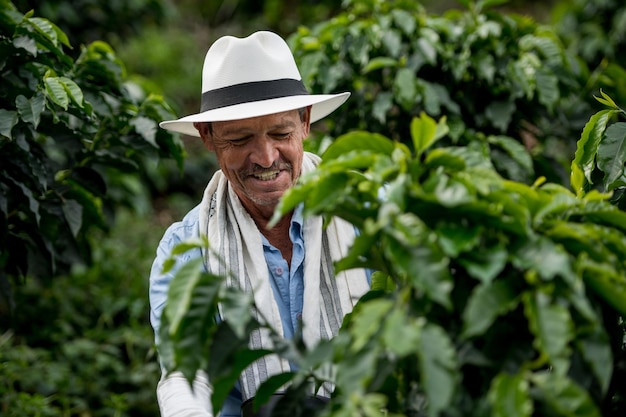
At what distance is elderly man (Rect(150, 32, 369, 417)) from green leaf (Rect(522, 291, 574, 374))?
1133mm

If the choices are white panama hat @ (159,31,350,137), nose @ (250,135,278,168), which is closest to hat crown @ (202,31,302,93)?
white panama hat @ (159,31,350,137)

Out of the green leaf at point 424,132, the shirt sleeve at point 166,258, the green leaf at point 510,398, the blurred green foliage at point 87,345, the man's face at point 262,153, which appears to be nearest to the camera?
the green leaf at point 510,398

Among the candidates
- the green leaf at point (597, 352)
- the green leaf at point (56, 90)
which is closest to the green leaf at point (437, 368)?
the green leaf at point (597, 352)

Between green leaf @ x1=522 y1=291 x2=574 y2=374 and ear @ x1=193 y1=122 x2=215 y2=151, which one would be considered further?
ear @ x1=193 y1=122 x2=215 y2=151

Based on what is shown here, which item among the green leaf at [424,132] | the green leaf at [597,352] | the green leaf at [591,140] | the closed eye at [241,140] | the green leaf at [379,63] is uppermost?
the green leaf at [379,63]

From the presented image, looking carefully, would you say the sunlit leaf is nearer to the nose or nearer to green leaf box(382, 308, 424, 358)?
green leaf box(382, 308, 424, 358)

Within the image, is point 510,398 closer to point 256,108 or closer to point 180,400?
point 180,400

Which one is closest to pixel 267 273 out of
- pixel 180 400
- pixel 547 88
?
pixel 180 400

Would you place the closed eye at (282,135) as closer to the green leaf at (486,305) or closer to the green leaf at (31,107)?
the green leaf at (31,107)

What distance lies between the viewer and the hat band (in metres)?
2.60

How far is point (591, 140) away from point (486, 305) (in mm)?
1043

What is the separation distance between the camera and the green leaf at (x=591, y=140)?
7.47 feet

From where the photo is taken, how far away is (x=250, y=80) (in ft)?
8.64

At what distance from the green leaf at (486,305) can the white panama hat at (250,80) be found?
3.87 ft
